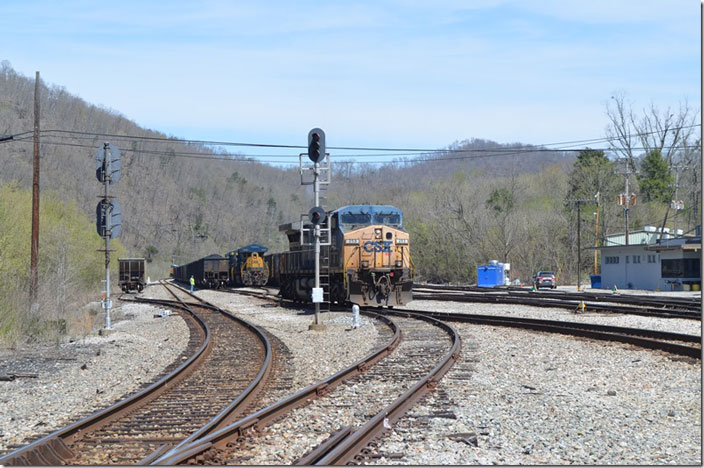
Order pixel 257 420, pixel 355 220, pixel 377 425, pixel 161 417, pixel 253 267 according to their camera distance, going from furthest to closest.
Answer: pixel 253 267 → pixel 355 220 → pixel 161 417 → pixel 257 420 → pixel 377 425

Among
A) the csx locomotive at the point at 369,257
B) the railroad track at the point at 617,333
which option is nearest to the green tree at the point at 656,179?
the csx locomotive at the point at 369,257

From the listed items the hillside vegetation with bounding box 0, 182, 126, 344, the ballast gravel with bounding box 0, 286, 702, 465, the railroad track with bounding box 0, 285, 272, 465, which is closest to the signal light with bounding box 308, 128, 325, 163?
the ballast gravel with bounding box 0, 286, 702, 465

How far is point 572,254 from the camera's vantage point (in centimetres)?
6594

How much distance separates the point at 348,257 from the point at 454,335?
9.50 metres

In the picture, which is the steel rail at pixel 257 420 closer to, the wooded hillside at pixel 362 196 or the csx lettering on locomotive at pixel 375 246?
the csx lettering on locomotive at pixel 375 246

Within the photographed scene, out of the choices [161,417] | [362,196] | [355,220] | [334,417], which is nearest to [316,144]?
[355,220]

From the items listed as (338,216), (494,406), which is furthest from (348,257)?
(494,406)

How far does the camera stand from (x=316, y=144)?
1959cm

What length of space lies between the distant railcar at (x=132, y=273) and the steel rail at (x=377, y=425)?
51.7 meters

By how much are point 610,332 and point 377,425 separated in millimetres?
11657

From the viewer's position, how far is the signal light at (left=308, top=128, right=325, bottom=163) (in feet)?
64.3

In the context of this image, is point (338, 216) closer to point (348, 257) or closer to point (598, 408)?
point (348, 257)

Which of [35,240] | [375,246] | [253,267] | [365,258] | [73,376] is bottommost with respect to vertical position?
[73,376]

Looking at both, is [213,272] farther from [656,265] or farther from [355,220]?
[355,220]
